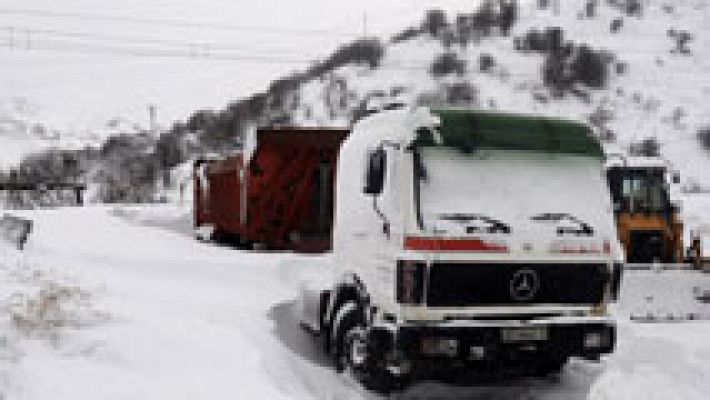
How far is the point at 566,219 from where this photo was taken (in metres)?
8.38

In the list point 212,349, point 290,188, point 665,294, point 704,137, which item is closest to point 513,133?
point 212,349

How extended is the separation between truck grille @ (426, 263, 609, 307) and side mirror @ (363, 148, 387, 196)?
0.92m

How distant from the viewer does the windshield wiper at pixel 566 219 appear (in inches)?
326

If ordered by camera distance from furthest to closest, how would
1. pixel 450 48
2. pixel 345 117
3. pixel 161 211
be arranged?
pixel 450 48 → pixel 345 117 → pixel 161 211

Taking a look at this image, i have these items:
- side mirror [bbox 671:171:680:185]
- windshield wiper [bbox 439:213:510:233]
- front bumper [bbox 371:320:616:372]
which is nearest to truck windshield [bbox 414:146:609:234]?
windshield wiper [bbox 439:213:510:233]

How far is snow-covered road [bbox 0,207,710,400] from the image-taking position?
7.01 metres

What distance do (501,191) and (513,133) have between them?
1.97 ft

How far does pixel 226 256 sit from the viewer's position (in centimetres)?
1516

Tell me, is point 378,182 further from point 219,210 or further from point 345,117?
point 345,117

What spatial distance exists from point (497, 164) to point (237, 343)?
296 cm

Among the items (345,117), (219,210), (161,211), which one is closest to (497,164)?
(219,210)

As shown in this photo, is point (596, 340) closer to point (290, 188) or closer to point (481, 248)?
point (481, 248)

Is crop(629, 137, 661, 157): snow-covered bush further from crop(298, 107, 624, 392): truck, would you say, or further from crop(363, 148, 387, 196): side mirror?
crop(363, 148, 387, 196): side mirror

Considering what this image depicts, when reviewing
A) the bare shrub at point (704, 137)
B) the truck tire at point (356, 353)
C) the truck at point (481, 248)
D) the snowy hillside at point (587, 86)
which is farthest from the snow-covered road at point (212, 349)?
the bare shrub at point (704, 137)
